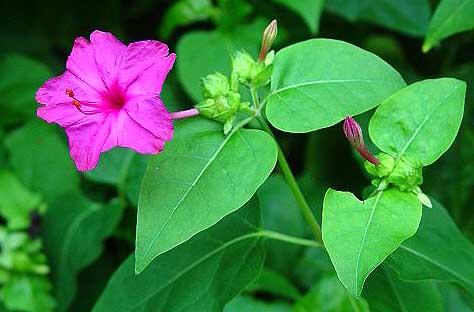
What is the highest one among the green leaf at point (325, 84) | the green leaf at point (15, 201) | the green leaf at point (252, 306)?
the green leaf at point (325, 84)

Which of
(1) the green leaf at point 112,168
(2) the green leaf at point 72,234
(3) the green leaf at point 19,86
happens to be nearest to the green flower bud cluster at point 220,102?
(2) the green leaf at point 72,234

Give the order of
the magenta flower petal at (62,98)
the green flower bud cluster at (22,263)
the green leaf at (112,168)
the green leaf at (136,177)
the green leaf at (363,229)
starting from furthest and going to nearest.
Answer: the green leaf at (112,168) < the green flower bud cluster at (22,263) < the green leaf at (136,177) < the magenta flower petal at (62,98) < the green leaf at (363,229)

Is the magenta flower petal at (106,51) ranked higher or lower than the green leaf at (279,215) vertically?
higher

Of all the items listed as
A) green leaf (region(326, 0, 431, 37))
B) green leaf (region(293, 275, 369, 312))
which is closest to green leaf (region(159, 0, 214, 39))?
green leaf (region(326, 0, 431, 37))

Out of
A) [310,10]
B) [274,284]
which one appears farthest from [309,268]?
[310,10]

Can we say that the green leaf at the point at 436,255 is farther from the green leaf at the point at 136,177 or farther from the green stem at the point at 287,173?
the green leaf at the point at 136,177

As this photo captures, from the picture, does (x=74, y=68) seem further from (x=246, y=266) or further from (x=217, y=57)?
(x=217, y=57)

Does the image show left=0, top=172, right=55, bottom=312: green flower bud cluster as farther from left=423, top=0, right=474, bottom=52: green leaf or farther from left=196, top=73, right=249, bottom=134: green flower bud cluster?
left=423, top=0, right=474, bottom=52: green leaf

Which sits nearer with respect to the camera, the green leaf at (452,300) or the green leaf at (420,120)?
the green leaf at (420,120)
